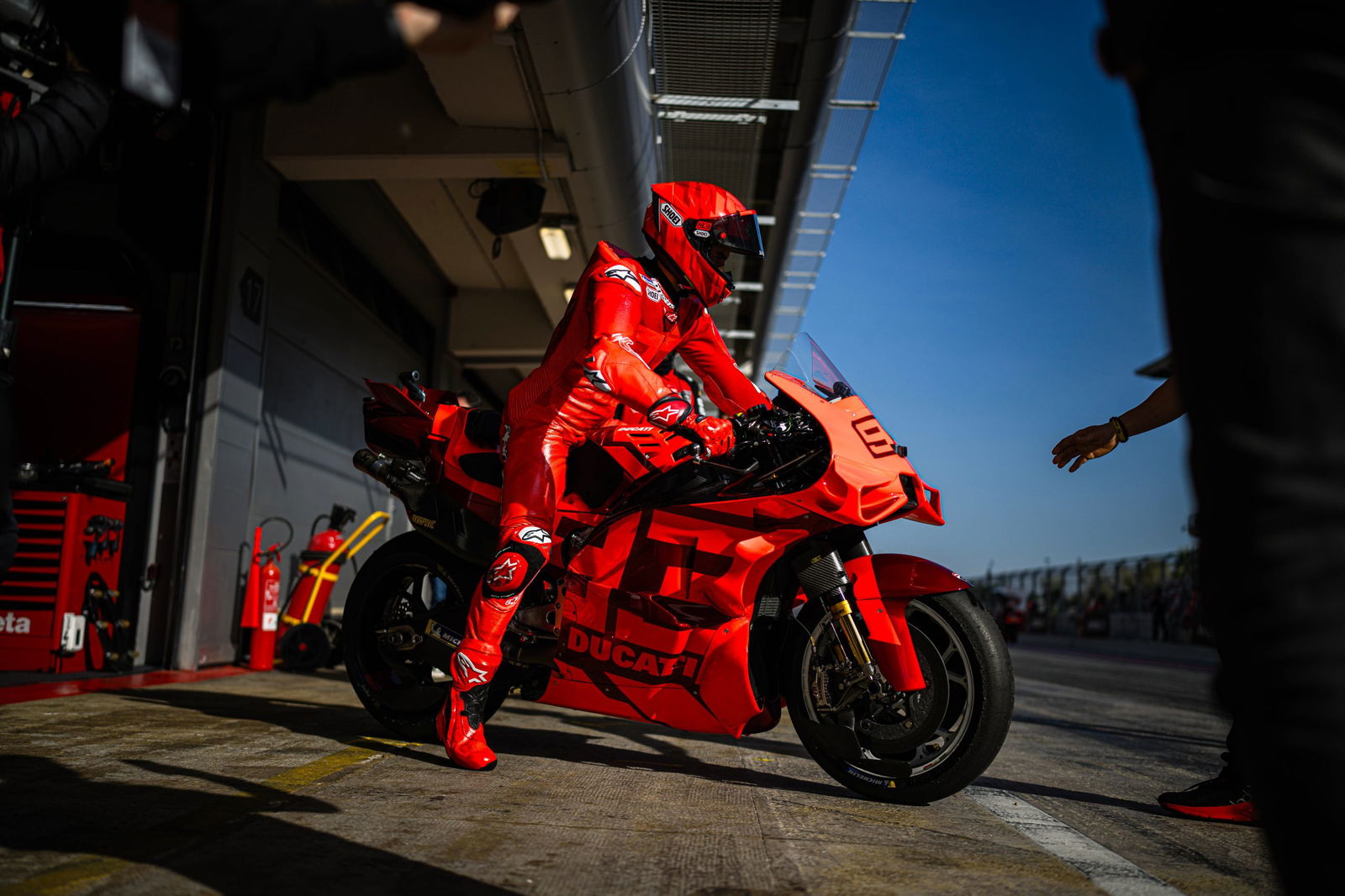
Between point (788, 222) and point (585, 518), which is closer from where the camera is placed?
point (585, 518)

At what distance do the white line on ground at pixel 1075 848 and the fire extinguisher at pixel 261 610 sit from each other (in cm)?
581

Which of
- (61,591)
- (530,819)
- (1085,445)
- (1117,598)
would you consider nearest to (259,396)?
(61,591)

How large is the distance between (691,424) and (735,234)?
1.15m

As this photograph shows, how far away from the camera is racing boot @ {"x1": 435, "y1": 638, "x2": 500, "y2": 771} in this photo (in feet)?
10.6

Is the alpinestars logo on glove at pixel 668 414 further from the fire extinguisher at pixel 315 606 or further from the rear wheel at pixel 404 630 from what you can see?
the fire extinguisher at pixel 315 606

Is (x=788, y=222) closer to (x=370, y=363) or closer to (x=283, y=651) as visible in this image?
(x=370, y=363)

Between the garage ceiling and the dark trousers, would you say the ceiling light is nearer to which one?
the garage ceiling

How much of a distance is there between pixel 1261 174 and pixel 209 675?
6962mm

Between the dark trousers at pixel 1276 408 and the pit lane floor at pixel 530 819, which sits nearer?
the dark trousers at pixel 1276 408

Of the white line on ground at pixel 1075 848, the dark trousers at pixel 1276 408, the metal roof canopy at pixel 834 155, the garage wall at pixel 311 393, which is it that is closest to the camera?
the dark trousers at pixel 1276 408

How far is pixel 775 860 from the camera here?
218 cm

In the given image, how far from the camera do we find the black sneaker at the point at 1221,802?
3.03m

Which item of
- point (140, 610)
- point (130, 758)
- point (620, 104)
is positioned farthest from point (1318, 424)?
point (140, 610)

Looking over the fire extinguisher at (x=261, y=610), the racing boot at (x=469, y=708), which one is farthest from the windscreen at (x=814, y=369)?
the fire extinguisher at (x=261, y=610)
